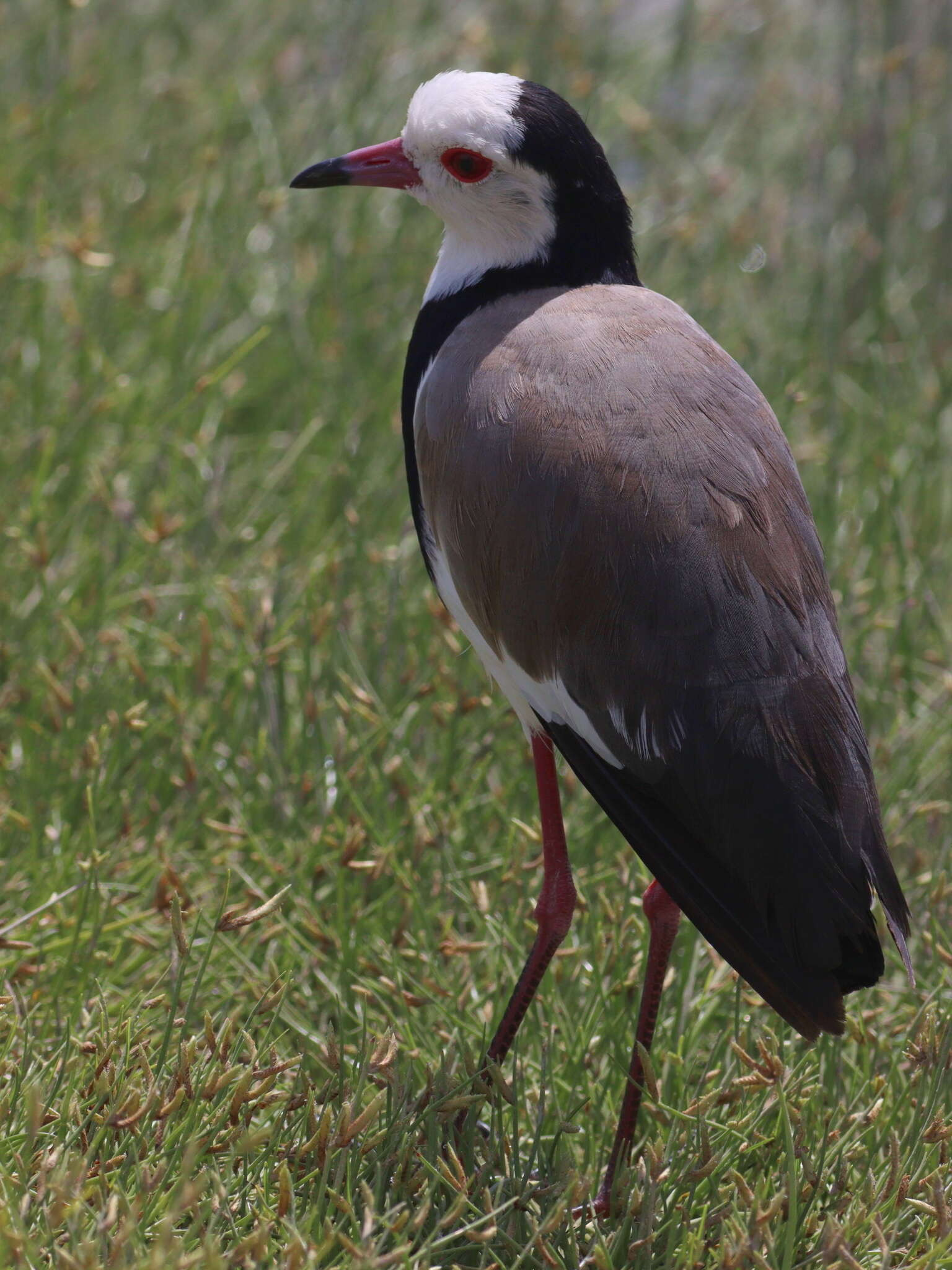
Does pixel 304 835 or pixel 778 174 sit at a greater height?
pixel 778 174

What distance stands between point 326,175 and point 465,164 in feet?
1.09

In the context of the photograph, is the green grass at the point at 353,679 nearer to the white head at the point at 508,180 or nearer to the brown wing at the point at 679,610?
the brown wing at the point at 679,610

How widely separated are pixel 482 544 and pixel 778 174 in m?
3.60

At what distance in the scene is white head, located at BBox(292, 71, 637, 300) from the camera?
284 cm

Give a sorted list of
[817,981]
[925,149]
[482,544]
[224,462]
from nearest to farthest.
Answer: [817,981], [482,544], [224,462], [925,149]

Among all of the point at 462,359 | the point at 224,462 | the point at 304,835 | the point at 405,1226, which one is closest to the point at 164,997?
the point at 405,1226

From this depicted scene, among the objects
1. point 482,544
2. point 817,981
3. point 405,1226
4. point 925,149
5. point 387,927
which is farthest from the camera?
point 925,149

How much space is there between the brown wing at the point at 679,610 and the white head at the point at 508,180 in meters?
0.20

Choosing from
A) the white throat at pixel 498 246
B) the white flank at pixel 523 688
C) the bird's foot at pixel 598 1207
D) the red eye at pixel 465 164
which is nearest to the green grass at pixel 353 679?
the bird's foot at pixel 598 1207

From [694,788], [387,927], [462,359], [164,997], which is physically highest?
[462,359]

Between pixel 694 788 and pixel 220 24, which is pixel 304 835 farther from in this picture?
pixel 220 24

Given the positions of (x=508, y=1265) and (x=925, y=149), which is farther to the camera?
(x=925, y=149)

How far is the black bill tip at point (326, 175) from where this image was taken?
3057 mm

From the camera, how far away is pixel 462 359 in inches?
108
